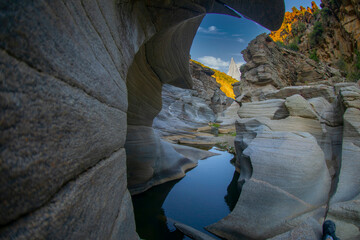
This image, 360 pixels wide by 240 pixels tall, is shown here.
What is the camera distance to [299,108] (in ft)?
17.0

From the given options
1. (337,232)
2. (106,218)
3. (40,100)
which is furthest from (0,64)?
(337,232)

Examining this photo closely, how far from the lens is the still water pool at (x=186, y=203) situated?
127 inches

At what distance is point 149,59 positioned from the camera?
13.2ft

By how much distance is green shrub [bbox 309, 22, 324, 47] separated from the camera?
2448cm

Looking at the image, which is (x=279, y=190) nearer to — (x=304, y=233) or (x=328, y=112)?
(x=304, y=233)

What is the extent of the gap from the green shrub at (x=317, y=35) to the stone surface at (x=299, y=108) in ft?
91.9

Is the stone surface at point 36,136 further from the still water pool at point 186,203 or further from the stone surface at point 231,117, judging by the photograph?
the stone surface at point 231,117

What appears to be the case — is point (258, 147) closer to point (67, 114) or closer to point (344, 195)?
point (344, 195)

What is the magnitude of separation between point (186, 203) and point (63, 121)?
4.04 metres

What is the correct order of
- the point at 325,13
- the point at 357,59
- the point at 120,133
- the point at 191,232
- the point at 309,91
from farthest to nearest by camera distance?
the point at 325,13 → the point at 357,59 → the point at 309,91 → the point at 191,232 → the point at 120,133

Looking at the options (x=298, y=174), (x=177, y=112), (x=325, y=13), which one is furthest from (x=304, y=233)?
(x=325, y=13)

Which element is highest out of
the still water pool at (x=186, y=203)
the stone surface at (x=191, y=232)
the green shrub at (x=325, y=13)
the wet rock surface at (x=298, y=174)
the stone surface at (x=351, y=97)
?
the green shrub at (x=325, y=13)

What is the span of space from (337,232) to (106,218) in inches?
121

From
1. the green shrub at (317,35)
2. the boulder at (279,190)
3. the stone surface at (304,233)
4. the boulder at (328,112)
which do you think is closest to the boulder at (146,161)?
the boulder at (279,190)
